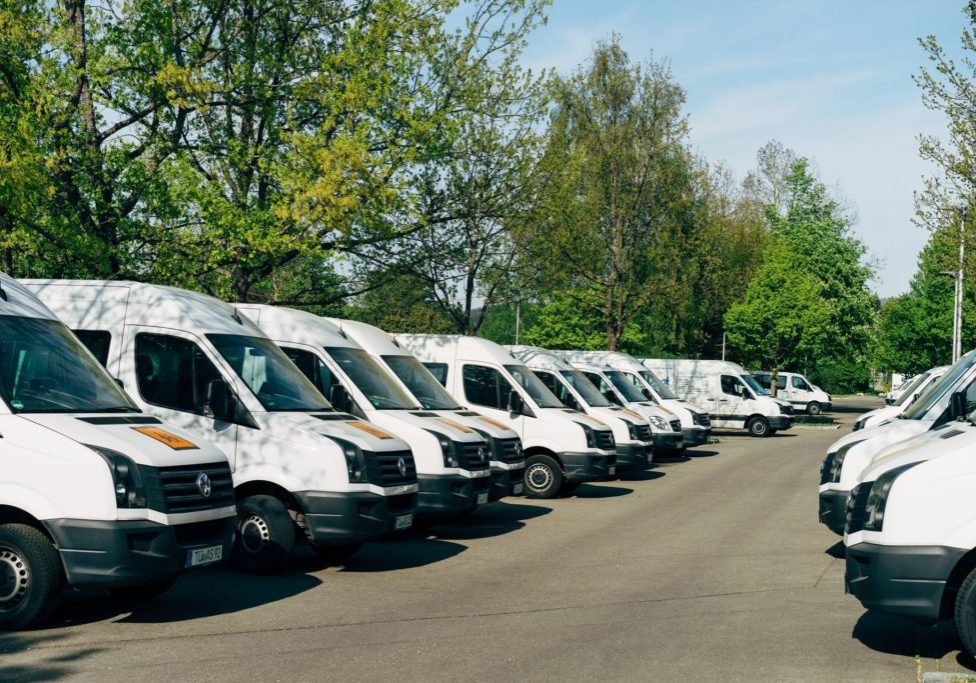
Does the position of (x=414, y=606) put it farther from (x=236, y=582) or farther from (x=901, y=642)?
(x=901, y=642)

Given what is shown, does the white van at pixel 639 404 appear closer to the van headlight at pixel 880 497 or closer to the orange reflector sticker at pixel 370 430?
the orange reflector sticker at pixel 370 430

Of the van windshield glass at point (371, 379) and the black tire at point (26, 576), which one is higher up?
the van windshield glass at point (371, 379)

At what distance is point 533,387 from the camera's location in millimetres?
18734

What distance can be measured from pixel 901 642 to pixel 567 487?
35.6ft

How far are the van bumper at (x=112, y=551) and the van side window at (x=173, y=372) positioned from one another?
9.82 feet

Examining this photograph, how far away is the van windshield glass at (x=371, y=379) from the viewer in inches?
534

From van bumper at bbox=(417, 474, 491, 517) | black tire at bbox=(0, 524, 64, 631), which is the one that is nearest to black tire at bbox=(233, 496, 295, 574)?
van bumper at bbox=(417, 474, 491, 517)

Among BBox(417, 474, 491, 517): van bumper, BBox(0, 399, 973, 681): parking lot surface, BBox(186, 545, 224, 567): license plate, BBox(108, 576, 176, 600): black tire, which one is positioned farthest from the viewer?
BBox(417, 474, 491, 517): van bumper

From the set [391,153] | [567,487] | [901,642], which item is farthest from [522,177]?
[901,642]

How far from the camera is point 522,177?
2627cm

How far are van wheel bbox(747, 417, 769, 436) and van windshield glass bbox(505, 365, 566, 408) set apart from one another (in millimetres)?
20200

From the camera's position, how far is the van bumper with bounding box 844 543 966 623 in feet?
23.0

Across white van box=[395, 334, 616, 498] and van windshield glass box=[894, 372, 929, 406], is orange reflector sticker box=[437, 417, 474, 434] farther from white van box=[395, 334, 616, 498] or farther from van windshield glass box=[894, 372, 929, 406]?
van windshield glass box=[894, 372, 929, 406]

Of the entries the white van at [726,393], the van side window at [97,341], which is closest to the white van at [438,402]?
the van side window at [97,341]
